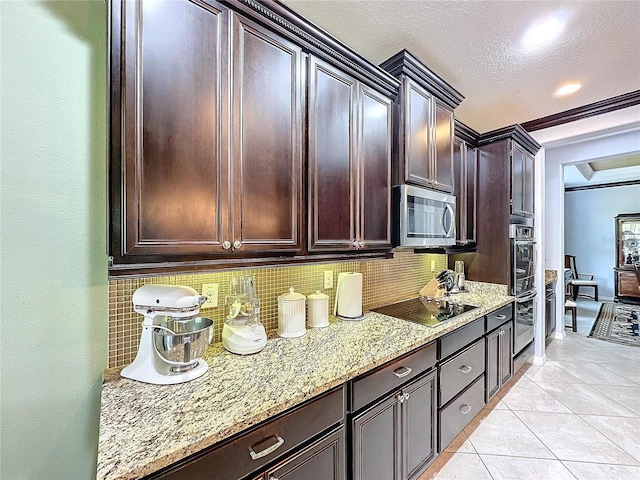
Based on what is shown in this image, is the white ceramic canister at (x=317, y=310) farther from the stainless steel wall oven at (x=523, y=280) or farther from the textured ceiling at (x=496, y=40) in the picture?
the stainless steel wall oven at (x=523, y=280)

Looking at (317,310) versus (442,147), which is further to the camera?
(442,147)

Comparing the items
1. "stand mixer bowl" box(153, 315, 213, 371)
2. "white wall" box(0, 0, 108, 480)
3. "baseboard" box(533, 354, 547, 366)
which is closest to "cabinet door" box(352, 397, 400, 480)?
"stand mixer bowl" box(153, 315, 213, 371)

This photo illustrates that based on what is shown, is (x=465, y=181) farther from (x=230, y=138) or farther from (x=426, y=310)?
(x=230, y=138)

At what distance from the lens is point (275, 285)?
5.53 ft

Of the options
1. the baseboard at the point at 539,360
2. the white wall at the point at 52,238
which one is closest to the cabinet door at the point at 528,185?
the baseboard at the point at 539,360

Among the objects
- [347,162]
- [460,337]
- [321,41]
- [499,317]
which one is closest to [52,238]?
[347,162]

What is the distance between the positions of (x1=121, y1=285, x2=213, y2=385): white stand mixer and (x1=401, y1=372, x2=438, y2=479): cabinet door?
1084 millimetres

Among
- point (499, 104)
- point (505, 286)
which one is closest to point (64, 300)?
point (505, 286)

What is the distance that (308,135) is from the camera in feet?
4.66

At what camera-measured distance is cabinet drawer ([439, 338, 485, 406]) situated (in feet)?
5.94

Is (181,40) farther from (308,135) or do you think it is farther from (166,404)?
(166,404)

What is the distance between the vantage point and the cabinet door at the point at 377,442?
126cm

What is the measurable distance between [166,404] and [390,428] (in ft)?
3.50

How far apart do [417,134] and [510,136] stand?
1.43 m
